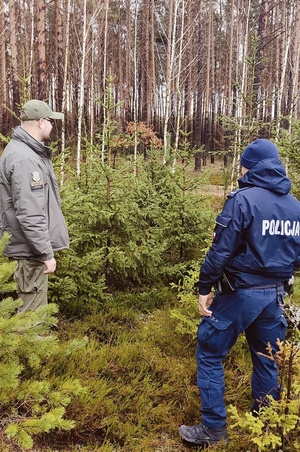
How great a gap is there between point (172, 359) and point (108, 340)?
36.4 inches

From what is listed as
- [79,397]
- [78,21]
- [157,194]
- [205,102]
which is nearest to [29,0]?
[78,21]

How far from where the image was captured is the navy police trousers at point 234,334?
8.64 ft

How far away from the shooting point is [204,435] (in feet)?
9.16

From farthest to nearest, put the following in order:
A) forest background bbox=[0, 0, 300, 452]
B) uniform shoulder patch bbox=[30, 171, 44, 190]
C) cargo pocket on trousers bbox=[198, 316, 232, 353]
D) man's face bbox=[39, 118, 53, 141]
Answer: man's face bbox=[39, 118, 53, 141] < uniform shoulder patch bbox=[30, 171, 44, 190] < cargo pocket on trousers bbox=[198, 316, 232, 353] < forest background bbox=[0, 0, 300, 452]

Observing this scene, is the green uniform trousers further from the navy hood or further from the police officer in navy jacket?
the navy hood

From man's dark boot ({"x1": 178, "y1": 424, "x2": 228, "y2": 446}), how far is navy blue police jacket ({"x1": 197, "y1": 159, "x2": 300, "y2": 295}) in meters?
1.15

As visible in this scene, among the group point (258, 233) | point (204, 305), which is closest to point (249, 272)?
point (258, 233)

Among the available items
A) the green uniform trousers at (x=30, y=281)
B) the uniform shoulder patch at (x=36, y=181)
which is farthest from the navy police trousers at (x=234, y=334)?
the uniform shoulder patch at (x=36, y=181)

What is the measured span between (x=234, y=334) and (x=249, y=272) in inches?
19.7

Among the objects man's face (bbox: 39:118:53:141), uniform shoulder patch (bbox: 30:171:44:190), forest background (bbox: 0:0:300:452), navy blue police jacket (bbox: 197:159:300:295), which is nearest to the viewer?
forest background (bbox: 0:0:300:452)

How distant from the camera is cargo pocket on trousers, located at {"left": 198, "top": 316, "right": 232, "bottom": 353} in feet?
8.77

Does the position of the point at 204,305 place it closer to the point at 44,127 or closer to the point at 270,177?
the point at 270,177

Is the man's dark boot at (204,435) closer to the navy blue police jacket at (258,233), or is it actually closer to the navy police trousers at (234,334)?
the navy police trousers at (234,334)

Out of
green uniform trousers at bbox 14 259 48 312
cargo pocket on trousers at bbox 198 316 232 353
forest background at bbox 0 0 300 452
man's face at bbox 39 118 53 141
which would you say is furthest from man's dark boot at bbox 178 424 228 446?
man's face at bbox 39 118 53 141
